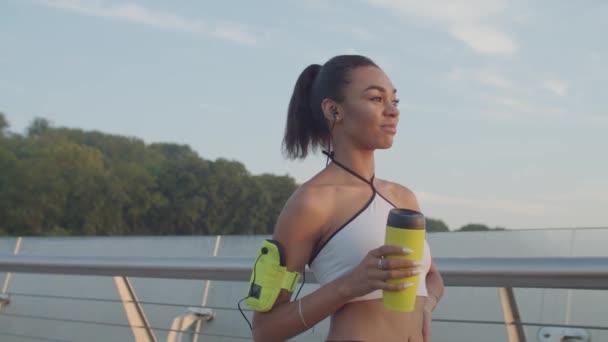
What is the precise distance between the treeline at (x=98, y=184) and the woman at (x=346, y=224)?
1048 inches

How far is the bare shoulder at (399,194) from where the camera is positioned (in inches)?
82.4

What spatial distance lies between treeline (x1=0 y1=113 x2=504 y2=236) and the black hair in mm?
26440

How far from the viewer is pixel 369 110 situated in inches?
77.5

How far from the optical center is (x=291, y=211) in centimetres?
189

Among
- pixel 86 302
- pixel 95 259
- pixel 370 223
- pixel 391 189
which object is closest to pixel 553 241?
pixel 391 189

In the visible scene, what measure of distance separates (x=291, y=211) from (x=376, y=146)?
0.91 feet

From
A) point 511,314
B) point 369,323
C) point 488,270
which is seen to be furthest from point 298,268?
point 511,314

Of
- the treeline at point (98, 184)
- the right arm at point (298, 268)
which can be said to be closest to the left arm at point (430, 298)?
the right arm at point (298, 268)

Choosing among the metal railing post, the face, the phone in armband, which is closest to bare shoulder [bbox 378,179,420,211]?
the face

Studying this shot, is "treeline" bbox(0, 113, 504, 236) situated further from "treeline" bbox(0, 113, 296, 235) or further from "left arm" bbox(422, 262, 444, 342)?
"left arm" bbox(422, 262, 444, 342)

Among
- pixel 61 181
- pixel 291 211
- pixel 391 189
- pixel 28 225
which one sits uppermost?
pixel 61 181

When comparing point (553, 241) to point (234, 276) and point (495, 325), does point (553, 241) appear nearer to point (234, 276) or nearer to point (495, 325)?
point (495, 325)

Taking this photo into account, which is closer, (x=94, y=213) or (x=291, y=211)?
(x=291, y=211)

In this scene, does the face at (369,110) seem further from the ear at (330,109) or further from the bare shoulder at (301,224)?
the bare shoulder at (301,224)
